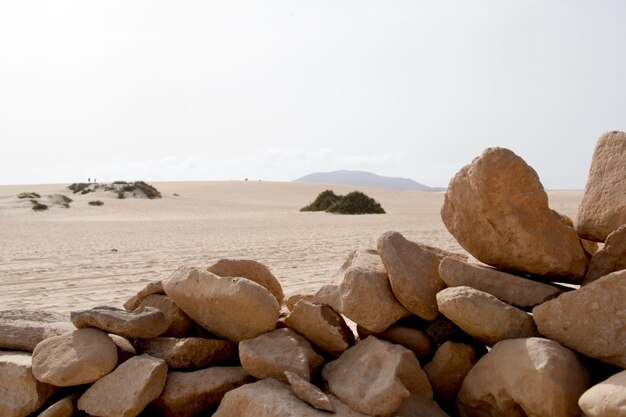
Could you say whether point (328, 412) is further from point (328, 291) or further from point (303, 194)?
point (303, 194)

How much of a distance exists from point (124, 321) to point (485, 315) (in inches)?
101

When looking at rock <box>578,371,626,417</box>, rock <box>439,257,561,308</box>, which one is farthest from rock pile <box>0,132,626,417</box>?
rock <box>578,371,626,417</box>

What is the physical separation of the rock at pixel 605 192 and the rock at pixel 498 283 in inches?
21.7

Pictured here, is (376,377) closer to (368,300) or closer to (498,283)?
(368,300)

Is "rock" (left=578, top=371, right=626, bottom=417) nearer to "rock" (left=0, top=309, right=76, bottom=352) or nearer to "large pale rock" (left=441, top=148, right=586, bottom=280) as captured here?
"large pale rock" (left=441, top=148, right=586, bottom=280)

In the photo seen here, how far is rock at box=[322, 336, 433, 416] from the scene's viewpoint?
4.16 metres

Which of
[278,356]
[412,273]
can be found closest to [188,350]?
[278,356]

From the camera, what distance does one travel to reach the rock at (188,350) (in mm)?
4906

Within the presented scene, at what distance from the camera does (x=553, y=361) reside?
13.4 feet

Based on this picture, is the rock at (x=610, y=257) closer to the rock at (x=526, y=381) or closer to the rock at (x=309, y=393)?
the rock at (x=526, y=381)

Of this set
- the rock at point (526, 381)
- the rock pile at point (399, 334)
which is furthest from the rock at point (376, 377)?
the rock at point (526, 381)

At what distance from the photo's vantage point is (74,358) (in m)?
4.65

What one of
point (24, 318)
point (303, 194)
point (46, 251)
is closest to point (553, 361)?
point (24, 318)

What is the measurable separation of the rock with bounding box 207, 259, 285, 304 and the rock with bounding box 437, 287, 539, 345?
1.81 m
